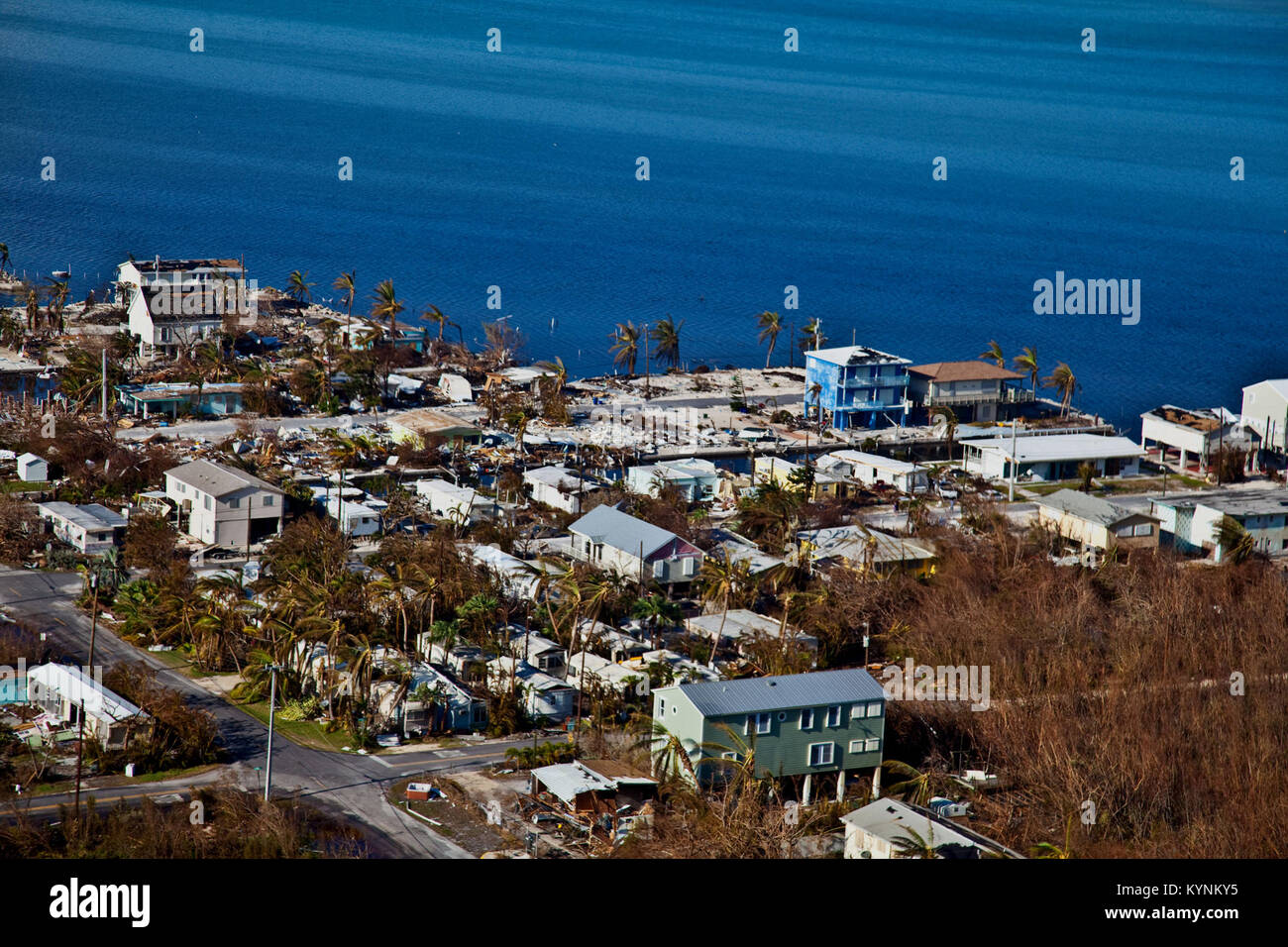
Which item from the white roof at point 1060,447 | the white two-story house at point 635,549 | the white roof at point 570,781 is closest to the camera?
the white roof at point 570,781

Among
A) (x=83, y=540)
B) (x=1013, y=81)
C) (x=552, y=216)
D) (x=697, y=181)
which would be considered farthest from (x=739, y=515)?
(x=1013, y=81)

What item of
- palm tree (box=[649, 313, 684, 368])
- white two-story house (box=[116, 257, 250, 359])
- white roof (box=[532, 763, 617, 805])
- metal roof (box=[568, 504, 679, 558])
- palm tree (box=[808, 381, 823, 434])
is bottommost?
white roof (box=[532, 763, 617, 805])

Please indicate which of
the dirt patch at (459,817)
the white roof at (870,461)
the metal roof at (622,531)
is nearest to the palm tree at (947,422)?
the white roof at (870,461)

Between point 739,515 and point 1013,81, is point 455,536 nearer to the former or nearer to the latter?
point 739,515

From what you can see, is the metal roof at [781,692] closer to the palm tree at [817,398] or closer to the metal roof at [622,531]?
the metal roof at [622,531]

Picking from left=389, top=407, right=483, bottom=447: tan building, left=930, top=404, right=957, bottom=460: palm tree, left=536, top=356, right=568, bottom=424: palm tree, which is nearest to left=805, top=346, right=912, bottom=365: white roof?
left=930, top=404, right=957, bottom=460: palm tree

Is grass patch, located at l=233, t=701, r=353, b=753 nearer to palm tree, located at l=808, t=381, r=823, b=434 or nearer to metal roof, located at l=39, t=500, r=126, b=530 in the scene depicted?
metal roof, located at l=39, t=500, r=126, b=530
